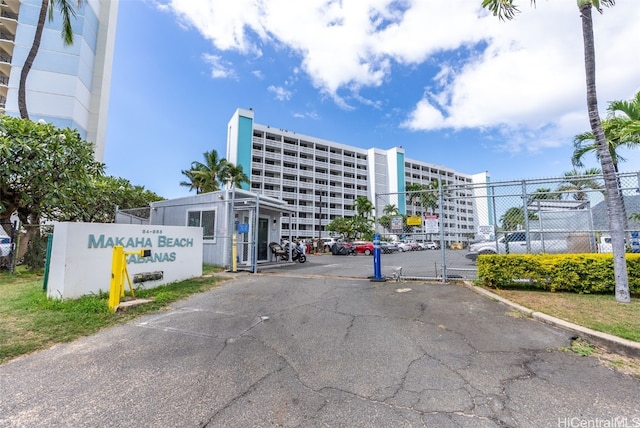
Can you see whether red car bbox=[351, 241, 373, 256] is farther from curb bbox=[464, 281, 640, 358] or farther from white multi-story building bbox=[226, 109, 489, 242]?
curb bbox=[464, 281, 640, 358]

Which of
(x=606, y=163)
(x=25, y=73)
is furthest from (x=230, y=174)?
(x=606, y=163)

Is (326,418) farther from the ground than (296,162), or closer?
closer

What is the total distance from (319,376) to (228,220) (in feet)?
33.6

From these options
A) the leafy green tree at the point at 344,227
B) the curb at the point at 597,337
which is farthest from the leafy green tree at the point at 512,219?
the leafy green tree at the point at 344,227

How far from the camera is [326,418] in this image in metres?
2.33

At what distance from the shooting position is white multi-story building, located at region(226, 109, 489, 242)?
50.2m

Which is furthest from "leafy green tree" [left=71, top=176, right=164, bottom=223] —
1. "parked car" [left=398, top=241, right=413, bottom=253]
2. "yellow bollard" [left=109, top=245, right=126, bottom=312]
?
"parked car" [left=398, top=241, right=413, bottom=253]

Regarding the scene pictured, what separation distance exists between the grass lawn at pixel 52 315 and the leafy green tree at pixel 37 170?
3.84 meters

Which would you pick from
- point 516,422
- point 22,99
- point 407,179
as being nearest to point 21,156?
point 22,99

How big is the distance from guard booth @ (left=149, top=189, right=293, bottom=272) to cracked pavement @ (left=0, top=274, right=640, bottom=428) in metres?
6.69

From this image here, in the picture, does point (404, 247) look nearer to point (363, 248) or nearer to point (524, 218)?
point (363, 248)

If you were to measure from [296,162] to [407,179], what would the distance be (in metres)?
31.1

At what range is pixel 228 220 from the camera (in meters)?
12.4

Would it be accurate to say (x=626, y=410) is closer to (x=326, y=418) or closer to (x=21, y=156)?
(x=326, y=418)
